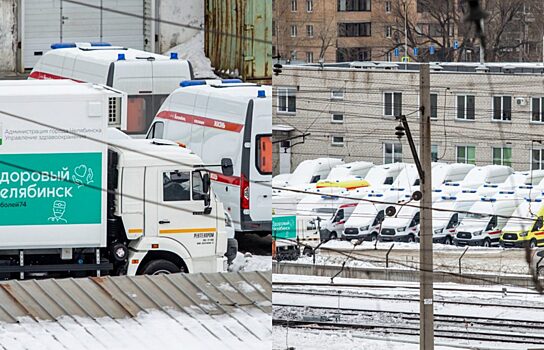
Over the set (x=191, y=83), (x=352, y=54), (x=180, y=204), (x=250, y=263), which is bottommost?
(x=250, y=263)

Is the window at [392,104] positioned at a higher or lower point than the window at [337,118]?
higher

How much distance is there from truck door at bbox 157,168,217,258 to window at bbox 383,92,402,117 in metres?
1.03

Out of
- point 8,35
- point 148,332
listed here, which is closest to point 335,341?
point 148,332

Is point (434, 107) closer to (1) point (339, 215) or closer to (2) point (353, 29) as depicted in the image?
(2) point (353, 29)

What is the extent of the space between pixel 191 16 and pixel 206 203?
102 centimetres

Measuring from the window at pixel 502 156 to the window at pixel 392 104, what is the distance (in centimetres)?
53

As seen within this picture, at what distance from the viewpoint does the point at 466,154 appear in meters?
5.32

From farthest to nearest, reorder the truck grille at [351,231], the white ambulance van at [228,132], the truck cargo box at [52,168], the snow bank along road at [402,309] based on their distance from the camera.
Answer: the truck grille at [351,231], the snow bank along road at [402,309], the white ambulance van at [228,132], the truck cargo box at [52,168]

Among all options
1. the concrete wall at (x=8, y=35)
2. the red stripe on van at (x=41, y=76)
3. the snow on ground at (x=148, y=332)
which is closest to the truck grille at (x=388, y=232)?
the snow on ground at (x=148, y=332)

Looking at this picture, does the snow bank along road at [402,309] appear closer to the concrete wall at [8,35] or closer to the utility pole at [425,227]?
the utility pole at [425,227]

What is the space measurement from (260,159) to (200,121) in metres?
0.36

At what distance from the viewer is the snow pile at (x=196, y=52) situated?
5441 mm

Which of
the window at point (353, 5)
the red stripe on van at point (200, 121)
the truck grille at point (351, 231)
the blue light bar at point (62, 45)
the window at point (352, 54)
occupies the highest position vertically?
the window at point (353, 5)

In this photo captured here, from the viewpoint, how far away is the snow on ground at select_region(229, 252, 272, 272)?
556 centimetres
